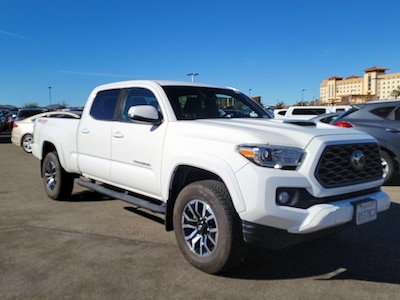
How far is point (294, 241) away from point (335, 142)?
94 cm

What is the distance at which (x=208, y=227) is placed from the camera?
3.78 meters

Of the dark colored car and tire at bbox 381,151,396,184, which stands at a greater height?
the dark colored car

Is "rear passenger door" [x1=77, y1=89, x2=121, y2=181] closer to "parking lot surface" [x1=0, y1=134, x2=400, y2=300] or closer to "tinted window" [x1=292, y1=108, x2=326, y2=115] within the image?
"parking lot surface" [x1=0, y1=134, x2=400, y2=300]

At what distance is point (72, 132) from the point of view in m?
6.12

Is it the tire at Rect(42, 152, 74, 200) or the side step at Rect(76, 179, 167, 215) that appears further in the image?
the tire at Rect(42, 152, 74, 200)

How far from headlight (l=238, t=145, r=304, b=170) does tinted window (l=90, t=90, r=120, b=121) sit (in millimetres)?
2582

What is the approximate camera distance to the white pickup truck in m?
3.34

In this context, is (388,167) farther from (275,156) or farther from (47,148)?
(47,148)

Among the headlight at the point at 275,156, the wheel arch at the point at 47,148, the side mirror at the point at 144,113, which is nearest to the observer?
the headlight at the point at 275,156

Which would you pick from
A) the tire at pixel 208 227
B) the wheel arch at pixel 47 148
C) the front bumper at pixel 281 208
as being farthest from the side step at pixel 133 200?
the wheel arch at pixel 47 148

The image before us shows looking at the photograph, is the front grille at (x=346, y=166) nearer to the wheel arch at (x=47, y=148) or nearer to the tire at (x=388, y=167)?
the tire at (x=388, y=167)

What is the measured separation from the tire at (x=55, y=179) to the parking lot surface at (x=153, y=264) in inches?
31.4

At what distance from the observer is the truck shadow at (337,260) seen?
12.5ft

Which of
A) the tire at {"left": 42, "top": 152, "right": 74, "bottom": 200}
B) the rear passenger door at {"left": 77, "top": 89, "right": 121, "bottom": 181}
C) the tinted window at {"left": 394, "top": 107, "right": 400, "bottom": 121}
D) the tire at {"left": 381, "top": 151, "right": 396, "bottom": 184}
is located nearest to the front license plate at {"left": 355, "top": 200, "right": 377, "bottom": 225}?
the rear passenger door at {"left": 77, "top": 89, "right": 121, "bottom": 181}
